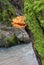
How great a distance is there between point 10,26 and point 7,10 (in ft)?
6.37

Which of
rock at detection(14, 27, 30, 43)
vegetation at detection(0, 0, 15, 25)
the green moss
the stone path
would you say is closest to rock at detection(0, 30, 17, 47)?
the green moss

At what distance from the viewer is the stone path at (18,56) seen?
8422 mm

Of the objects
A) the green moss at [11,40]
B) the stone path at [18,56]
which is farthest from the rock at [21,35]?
the stone path at [18,56]

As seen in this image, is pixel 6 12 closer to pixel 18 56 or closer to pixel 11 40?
pixel 11 40

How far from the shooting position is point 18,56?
9.20 meters

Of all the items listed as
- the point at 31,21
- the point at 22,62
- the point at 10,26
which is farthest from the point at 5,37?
the point at 31,21

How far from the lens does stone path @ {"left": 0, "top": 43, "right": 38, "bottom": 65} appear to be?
8422 mm

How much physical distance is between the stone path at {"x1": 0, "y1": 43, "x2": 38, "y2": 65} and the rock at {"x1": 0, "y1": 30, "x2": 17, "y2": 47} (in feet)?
1.13

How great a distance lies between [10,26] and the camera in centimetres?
1244

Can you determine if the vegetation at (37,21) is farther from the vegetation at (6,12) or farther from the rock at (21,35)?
the vegetation at (6,12)

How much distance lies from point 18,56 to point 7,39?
6.09ft

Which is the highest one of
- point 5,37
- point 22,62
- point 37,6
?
point 37,6

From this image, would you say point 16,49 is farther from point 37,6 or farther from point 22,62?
point 37,6

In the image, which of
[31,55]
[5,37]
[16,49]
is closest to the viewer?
[31,55]
